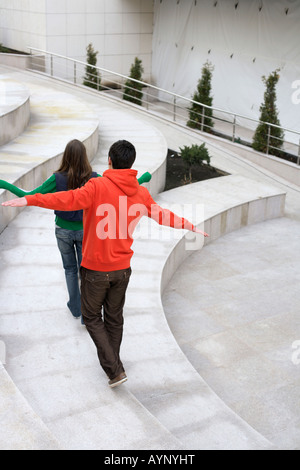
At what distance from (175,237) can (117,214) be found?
14.2ft

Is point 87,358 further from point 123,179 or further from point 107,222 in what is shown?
point 123,179

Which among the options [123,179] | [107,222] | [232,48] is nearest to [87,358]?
[107,222]

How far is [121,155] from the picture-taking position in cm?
382

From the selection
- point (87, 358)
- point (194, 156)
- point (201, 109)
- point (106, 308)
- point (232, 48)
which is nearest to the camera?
point (106, 308)

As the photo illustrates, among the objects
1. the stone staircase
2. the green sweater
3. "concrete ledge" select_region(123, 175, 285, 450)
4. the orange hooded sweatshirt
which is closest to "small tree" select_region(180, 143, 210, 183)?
the stone staircase

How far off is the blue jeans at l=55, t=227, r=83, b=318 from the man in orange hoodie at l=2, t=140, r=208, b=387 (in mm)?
888

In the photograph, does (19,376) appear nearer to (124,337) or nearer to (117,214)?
(124,337)

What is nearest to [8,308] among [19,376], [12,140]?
[19,376]

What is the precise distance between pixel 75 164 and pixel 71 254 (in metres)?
0.89

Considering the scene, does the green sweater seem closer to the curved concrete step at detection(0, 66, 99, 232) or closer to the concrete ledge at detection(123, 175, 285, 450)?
the concrete ledge at detection(123, 175, 285, 450)

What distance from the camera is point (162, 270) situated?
23.3 ft

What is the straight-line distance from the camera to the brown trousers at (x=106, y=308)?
4.00 meters

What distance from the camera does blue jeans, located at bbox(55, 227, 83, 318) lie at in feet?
16.1
